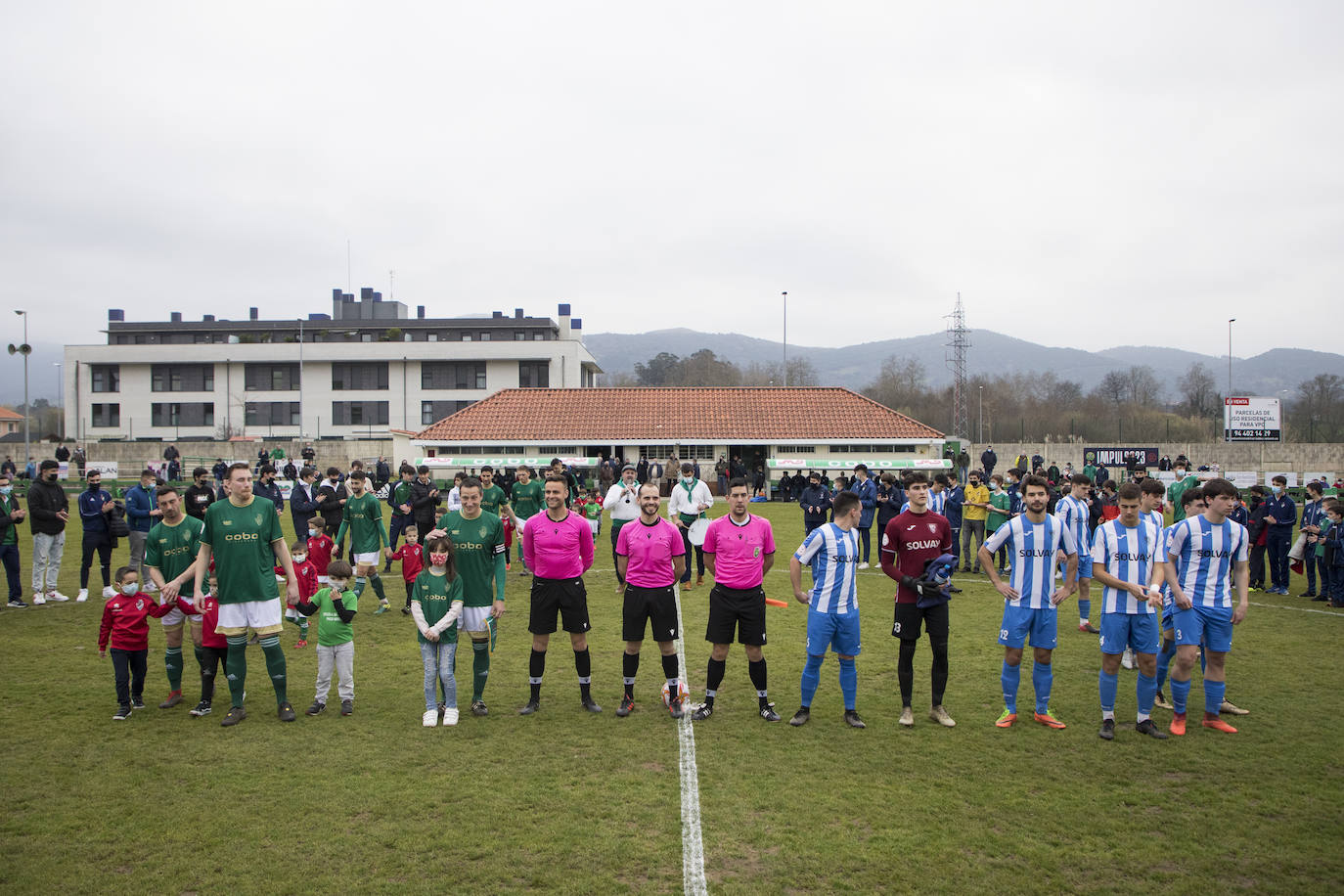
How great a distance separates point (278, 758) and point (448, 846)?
2.21 m

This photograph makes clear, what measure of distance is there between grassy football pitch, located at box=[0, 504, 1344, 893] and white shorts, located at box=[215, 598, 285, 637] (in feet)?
2.78

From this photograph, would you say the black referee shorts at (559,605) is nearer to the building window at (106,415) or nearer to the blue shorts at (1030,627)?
the blue shorts at (1030,627)

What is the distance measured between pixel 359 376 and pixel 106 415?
63.5 feet

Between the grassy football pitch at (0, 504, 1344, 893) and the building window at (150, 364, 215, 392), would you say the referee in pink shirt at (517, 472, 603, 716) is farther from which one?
the building window at (150, 364, 215, 392)

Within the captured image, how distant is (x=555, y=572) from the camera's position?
755 cm

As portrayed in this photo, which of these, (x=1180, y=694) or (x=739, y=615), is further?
(x=739, y=615)

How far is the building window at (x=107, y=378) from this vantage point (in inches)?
2391

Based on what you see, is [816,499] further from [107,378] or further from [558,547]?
[107,378]

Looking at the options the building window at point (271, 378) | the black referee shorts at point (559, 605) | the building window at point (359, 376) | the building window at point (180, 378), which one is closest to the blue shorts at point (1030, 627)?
the black referee shorts at point (559, 605)

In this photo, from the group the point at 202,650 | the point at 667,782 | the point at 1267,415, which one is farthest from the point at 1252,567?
the point at 1267,415

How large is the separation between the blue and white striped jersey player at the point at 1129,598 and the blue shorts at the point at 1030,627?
15.5 inches

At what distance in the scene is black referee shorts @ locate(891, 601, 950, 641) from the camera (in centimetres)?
709

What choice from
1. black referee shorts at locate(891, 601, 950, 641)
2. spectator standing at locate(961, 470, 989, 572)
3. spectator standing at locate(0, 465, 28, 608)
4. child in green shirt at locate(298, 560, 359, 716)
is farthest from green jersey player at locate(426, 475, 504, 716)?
spectator standing at locate(961, 470, 989, 572)

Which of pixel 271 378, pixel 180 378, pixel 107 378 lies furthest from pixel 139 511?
pixel 107 378
